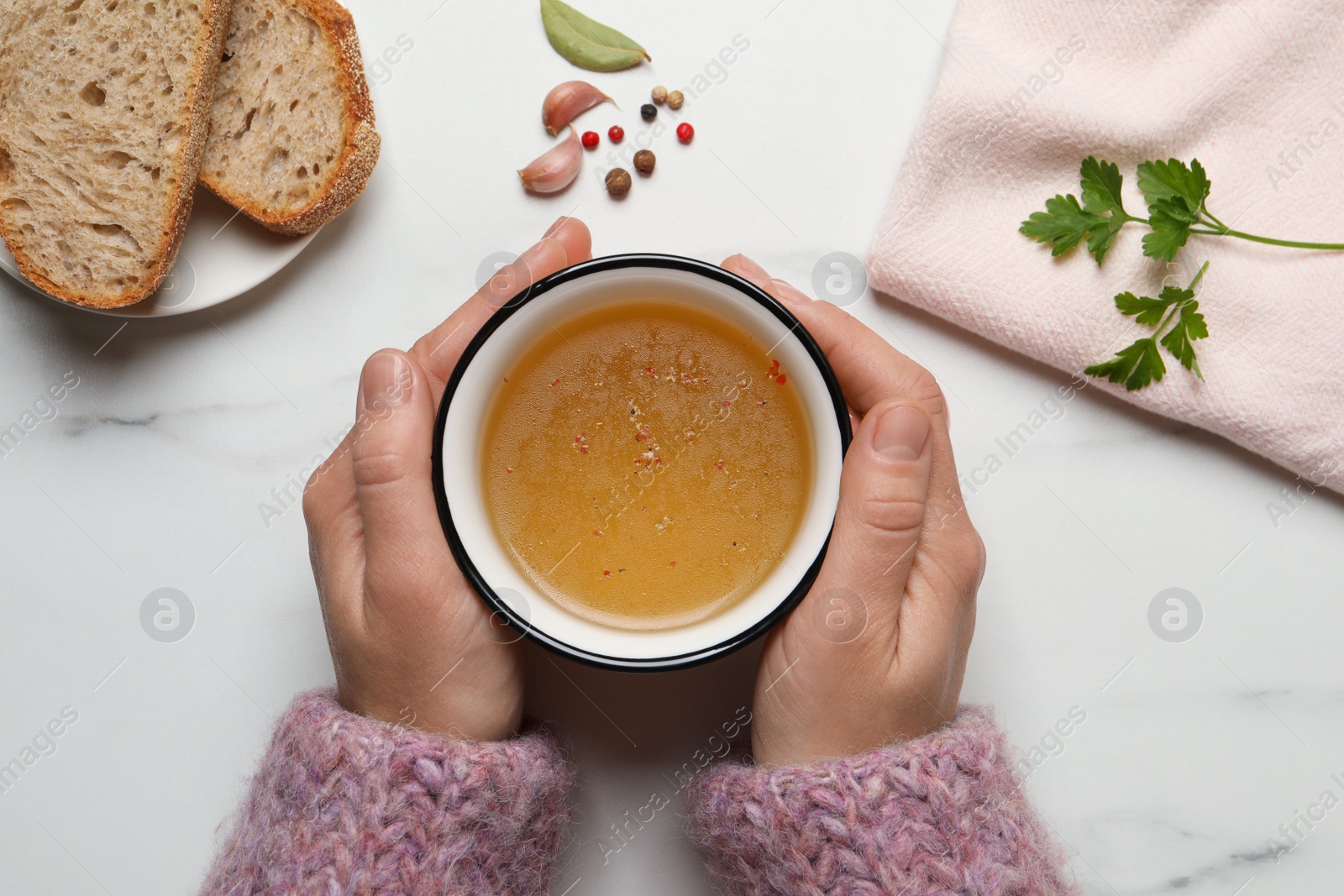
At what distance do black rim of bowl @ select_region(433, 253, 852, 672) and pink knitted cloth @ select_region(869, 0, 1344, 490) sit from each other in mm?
437

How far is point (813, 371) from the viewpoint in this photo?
93 centimetres

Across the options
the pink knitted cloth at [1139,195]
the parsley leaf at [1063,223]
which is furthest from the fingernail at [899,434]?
the parsley leaf at [1063,223]

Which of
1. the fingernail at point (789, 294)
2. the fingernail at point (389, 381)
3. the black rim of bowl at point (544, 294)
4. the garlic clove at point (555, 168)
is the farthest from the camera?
the garlic clove at point (555, 168)

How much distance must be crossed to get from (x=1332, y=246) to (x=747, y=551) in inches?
38.9

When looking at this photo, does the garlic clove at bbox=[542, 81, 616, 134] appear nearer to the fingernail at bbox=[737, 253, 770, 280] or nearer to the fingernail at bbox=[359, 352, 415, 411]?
the fingernail at bbox=[737, 253, 770, 280]

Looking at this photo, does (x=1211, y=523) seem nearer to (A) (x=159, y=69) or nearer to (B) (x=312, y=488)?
(B) (x=312, y=488)

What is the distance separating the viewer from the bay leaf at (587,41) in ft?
4.33

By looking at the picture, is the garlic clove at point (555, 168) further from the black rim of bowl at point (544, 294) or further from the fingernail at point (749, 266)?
the black rim of bowl at point (544, 294)

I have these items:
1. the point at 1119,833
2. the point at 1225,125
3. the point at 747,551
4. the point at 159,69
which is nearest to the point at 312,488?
the point at 747,551

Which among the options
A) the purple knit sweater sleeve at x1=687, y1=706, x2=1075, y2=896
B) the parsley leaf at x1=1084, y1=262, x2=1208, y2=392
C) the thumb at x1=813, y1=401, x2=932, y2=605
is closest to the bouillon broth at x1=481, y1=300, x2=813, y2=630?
the thumb at x1=813, y1=401, x2=932, y2=605

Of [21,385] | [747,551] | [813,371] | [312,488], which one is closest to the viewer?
[813,371]

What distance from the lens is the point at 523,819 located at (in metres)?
1.06

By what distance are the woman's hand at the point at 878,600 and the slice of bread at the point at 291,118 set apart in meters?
0.73

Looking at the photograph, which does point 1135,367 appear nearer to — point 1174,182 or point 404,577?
point 1174,182
